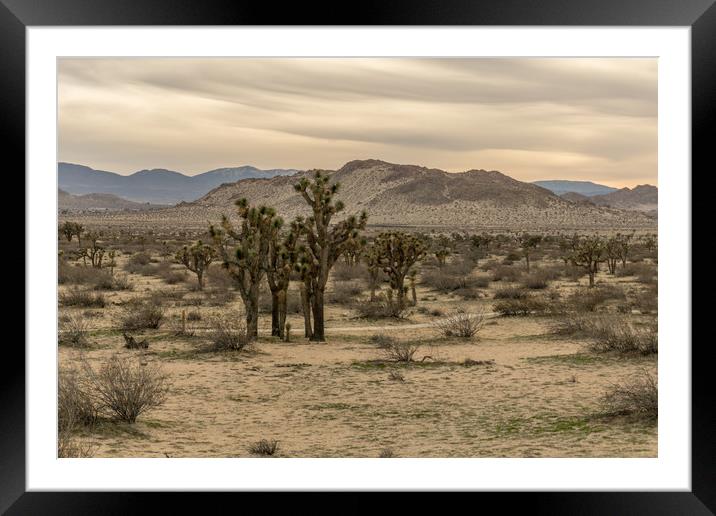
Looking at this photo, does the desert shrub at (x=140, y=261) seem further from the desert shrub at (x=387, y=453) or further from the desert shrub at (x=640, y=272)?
the desert shrub at (x=387, y=453)

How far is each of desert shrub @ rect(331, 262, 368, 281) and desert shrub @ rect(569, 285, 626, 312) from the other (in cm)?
1033

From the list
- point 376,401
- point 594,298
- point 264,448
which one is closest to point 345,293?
point 594,298

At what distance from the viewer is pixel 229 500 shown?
4.34 m

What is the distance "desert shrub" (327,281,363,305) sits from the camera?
997 inches

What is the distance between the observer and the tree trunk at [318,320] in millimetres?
17125

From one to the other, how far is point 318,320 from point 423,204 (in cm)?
11192

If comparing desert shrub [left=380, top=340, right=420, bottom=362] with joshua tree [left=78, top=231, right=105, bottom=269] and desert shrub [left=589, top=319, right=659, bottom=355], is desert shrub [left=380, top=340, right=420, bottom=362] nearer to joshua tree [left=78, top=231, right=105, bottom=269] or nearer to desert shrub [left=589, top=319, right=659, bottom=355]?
desert shrub [left=589, top=319, right=659, bottom=355]

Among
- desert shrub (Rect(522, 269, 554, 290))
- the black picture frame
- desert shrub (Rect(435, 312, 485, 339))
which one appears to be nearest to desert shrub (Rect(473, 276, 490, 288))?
desert shrub (Rect(522, 269, 554, 290))

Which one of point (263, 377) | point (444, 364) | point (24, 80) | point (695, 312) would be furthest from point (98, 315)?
point (695, 312)

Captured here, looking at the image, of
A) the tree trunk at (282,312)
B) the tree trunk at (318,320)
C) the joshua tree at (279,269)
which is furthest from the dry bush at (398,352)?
the joshua tree at (279,269)

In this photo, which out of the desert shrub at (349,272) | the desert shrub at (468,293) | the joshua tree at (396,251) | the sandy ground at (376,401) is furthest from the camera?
the desert shrub at (349,272)

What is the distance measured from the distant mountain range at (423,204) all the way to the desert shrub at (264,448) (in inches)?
3789

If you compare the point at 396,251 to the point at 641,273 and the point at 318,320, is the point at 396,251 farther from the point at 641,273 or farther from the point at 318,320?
the point at 641,273

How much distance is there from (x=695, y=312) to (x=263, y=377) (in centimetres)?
976
